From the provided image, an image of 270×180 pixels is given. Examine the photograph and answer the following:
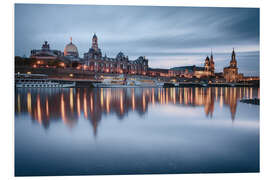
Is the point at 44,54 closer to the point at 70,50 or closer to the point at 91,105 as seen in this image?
the point at 70,50

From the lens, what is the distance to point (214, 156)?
2830 millimetres

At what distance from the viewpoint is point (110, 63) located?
1610 inches

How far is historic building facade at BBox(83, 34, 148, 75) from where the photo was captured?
38.3 m

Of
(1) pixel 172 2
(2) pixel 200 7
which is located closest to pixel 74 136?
(1) pixel 172 2

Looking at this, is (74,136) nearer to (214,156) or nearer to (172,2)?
(214,156)

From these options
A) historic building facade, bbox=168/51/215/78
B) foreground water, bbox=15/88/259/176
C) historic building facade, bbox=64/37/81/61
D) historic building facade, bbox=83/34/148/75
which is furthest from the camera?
historic building facade, bbox=168/51/215/78

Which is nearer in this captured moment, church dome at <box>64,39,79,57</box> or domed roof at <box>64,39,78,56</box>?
church dome at <box>64,39,79,57</box>

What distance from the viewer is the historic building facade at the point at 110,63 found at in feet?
126

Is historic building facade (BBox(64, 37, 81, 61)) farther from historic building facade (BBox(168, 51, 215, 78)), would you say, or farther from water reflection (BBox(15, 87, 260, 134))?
water reflection (BBox(15, 87, 260, 134))

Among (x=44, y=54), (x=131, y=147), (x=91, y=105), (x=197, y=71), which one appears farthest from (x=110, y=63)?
(x=131, y=147)

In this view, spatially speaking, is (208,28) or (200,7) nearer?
(200,7)

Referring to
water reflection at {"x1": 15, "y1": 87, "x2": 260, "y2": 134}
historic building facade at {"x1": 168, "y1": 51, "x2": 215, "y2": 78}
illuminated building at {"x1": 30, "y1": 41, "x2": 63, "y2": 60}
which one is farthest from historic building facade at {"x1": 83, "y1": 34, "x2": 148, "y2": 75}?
water reflection at {"x1": 15, "y1": 87, "x2": 260, "y2": 134}
